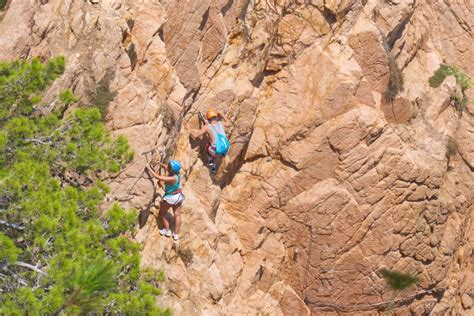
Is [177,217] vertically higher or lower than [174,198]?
lower

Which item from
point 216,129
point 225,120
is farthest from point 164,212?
point 225,120

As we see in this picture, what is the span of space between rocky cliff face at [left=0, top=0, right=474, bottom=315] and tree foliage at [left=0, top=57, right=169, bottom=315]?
98.9 inches

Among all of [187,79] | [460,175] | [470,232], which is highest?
[187,79]

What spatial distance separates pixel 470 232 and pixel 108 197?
40.2 feet

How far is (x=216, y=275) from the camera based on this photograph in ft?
58.0

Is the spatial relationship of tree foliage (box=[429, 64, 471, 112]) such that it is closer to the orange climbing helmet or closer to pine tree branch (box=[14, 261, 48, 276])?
the orange climbing helmet

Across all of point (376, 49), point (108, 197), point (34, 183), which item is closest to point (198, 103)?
point (108, 197)

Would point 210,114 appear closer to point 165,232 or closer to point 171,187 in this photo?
point 171,187

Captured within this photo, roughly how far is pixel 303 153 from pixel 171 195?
4856mm

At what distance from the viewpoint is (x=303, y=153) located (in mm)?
19766

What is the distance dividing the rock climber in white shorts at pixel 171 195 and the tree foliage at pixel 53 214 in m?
2.43

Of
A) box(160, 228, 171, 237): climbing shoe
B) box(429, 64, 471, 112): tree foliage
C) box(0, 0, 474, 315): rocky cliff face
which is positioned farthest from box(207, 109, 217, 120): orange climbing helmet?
box(429, 64, 471, 112): tree foliage

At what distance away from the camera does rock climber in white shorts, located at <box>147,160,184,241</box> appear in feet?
51.1

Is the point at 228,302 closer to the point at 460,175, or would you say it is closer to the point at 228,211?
the point at 228,211
